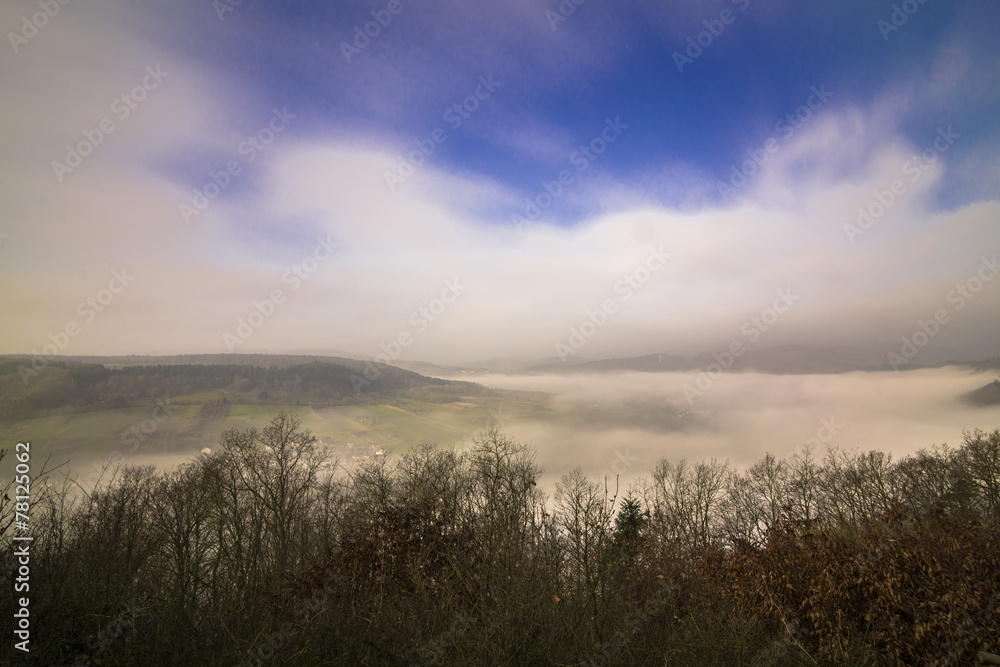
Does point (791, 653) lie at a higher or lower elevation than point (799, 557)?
lower

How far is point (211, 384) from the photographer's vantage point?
84.8 m

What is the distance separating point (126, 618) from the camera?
25.3 ft

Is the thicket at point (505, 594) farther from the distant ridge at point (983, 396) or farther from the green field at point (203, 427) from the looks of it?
the distant ridge at point (983, 396)

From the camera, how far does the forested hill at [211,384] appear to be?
168 feet

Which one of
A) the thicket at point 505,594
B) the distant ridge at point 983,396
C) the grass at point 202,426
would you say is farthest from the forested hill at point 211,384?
the distant ridge at point 983,396

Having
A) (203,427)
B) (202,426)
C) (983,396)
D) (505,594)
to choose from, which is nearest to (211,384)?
(202,426)

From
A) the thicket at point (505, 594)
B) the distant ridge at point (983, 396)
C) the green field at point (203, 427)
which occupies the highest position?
the distant ridge at point (983, 396)

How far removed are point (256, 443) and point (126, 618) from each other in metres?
32.3

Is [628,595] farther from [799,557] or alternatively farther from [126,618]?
[126,618]

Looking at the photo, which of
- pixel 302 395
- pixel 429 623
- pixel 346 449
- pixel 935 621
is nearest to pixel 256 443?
pixel 429 623

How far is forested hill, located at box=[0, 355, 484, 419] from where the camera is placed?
5116cm

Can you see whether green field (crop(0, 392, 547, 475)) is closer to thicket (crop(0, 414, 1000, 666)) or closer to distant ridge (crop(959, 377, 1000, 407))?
thicket (crop(0, 414, 1000, 666))

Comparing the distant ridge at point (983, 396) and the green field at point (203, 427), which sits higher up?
the distant ridge at point (983, 396)

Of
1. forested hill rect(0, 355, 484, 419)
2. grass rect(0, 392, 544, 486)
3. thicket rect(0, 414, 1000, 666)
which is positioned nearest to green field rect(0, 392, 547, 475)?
grass rect(0, 392, 544, 486)
